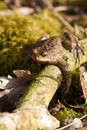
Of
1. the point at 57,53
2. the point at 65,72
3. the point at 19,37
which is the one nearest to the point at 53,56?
the point at 57,53

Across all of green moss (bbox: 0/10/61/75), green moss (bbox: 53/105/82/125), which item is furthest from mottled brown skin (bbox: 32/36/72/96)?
green moss (bbox: 0/10/61/75)

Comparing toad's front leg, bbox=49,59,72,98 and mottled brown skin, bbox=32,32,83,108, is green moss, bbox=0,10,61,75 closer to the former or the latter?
mottled brown skin, bbox=32,32,83,108

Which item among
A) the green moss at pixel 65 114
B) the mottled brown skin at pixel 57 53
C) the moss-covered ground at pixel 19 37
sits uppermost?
the mottled brown skin at pixel 57 53

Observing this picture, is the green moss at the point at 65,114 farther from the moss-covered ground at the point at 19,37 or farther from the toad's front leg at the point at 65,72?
the toad's front leg at the point at 65,72

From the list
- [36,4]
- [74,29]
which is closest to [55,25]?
[74,29]

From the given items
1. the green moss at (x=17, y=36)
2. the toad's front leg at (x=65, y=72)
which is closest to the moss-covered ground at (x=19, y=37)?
the green moss at (x=17, y=36)
